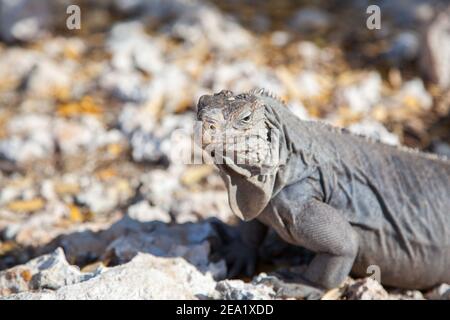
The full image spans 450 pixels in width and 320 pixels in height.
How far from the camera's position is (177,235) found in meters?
5.59

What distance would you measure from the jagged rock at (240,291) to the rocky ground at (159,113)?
0.01m

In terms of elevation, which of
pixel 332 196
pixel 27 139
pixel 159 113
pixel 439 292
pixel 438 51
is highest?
pixel 438 51

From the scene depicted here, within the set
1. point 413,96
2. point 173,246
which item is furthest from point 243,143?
point 413,96

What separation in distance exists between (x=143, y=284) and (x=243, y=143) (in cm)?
109

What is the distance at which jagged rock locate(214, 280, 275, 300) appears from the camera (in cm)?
464

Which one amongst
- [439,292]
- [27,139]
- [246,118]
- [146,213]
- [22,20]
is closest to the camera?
[246,118]

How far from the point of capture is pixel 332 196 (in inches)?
200

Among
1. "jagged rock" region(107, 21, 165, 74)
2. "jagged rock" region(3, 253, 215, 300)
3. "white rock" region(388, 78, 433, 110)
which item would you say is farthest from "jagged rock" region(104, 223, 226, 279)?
"white rock" region(388, 78, 433, 110)

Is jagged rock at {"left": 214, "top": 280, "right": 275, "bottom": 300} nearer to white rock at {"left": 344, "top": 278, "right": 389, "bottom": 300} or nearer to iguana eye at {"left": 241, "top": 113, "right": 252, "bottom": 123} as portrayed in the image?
white rock at {"left": 344, "top": 278, "right": 389, "bottom": 300}

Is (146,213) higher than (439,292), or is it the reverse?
(146,213)

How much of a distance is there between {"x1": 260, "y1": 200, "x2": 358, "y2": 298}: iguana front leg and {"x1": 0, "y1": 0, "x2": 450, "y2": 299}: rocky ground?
155 mm

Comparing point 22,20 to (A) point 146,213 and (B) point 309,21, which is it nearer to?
(B) point 309,21

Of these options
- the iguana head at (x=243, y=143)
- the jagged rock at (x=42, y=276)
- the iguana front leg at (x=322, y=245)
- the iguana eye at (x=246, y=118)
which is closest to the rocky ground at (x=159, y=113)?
the jagged rock at (x=42, y=276)
